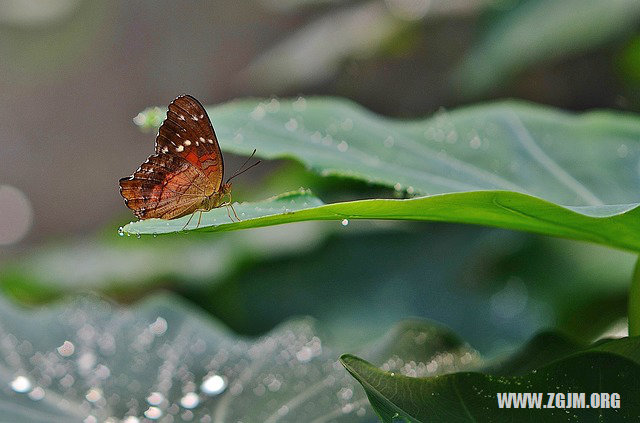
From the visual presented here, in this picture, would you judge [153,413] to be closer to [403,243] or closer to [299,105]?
[299,105]

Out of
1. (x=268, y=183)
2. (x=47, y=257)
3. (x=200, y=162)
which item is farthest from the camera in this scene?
(x=47, y=257)

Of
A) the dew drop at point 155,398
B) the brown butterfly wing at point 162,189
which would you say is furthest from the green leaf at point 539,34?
the dew drop at point 155,398

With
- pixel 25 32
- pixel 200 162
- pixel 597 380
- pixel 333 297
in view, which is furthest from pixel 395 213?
pixel 25 32

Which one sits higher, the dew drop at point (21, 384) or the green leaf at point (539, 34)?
the green leaf at point (539, 34)

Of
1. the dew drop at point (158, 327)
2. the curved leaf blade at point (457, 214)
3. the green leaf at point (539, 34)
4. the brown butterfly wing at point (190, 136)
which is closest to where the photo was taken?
the curved leaf blade at point (457, 214)

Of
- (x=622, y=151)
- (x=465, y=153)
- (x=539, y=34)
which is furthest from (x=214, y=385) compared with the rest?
(x=539, y=34)

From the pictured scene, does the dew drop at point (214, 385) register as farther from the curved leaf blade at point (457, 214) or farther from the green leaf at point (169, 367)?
the curved leaf blade at point (457, 214)

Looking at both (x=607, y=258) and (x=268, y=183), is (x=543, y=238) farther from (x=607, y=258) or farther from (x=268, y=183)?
(x=268, y=183)
